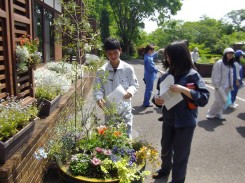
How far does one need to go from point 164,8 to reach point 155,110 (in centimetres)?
2867

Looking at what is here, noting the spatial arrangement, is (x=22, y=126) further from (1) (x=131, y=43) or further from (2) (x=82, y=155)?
(1) (x=131, y=43)

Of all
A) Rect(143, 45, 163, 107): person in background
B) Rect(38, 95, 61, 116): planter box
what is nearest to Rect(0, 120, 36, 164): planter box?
Rect(38, 95, 61, 116): planter box

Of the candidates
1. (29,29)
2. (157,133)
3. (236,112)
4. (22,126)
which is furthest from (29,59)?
(236,112)

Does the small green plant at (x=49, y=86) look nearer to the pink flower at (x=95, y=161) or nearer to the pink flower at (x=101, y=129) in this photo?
the pink flower at (x=101, y=129)

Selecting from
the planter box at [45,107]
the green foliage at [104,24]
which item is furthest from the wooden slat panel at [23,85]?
the green foliage at [104,24]

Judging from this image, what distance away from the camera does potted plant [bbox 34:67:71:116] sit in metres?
4.18

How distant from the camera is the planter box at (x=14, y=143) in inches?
92.5

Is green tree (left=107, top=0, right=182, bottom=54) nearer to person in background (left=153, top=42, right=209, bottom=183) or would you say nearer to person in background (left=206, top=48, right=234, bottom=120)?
person in background (left=206, top=48, right=234, bottom=120)

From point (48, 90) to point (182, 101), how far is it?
2.30 m

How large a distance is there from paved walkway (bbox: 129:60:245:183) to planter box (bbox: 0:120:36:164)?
1.67 metres

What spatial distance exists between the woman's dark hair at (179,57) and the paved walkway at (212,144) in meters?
1.17

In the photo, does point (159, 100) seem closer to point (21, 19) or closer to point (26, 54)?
point (26, 54)

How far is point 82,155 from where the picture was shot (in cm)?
300

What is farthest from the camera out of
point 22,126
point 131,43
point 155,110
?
point 131,43
